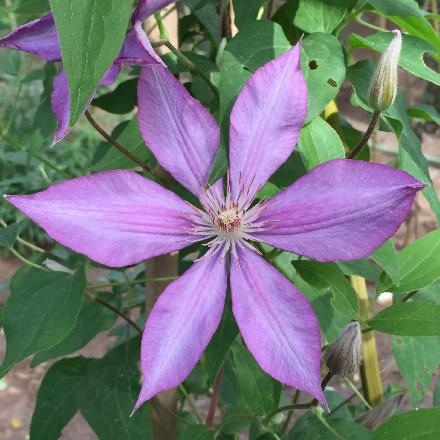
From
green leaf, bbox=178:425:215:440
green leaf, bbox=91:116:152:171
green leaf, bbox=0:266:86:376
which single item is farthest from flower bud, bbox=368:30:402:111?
green leaf, bbox=178:425:215:440

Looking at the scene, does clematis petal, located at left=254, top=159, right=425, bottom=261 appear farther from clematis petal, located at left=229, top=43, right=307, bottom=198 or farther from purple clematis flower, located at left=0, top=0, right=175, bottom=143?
purple clematis flower, located at left=0, top=0, right=175, bottom=143

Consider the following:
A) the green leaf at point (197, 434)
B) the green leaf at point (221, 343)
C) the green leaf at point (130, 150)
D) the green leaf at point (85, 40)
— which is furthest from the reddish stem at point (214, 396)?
the green leaf at point (85, 40)

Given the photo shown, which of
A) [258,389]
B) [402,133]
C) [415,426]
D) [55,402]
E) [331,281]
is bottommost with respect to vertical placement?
[55,402]

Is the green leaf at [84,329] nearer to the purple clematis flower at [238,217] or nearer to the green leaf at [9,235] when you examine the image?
the green leaf at [9,235]

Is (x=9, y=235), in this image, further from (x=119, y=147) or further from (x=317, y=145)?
(x=317, y=145)

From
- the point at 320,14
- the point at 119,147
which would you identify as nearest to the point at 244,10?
the point at 320,14

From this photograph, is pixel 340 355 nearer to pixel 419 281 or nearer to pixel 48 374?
pixel 419 281
